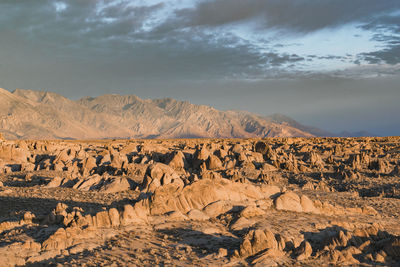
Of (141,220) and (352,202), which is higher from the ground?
(141,220)

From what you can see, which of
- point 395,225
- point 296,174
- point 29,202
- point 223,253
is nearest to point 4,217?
point 29,202

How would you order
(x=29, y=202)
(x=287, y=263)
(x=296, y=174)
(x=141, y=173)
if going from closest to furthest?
(x=287, y=263) → (x=29, y=202) → (x=141, y=173) → (x=296, y=174)

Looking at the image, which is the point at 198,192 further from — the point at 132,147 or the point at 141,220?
the point at 132,147

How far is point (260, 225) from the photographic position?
1656 cm

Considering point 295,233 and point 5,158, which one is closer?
point 295,233

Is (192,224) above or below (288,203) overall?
above

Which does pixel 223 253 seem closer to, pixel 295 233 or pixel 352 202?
pixel 295 233

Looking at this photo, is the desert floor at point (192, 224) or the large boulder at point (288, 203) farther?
the large boulder at point (288, 203)

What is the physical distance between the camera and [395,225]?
19.3 metres

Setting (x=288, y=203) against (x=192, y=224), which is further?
(x=288, y=203)

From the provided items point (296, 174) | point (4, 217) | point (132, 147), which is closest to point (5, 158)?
point (132, 147)

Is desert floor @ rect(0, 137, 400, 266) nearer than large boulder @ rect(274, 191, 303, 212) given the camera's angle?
Yes

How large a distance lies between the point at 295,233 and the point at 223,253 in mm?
4406

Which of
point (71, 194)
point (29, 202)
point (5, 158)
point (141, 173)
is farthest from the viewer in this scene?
point (5, 158)
